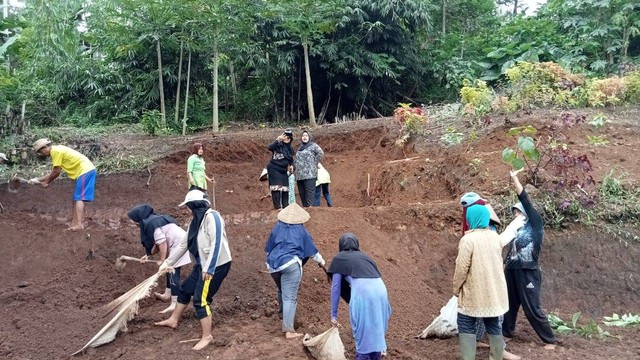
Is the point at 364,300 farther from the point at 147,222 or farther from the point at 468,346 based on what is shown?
the point at 147,222

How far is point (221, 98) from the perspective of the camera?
19328mm

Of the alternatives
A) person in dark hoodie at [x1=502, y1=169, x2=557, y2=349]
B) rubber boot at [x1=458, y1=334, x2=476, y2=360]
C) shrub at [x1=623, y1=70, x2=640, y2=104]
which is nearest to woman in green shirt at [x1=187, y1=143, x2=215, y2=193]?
person in dark hoodie at [x1=502, y1=169, x2=557, y2=349]

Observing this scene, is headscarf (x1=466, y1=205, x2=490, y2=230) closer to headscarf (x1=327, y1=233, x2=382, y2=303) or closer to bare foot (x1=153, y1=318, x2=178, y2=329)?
headscarf (x1=327, y1=233, x2=382, y2=303)

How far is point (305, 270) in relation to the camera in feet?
22.4

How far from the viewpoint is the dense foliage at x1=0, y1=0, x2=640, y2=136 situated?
1478cm

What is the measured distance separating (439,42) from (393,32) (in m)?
4.23

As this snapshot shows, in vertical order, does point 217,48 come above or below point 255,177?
above

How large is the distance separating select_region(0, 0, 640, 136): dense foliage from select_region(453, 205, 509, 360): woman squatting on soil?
1059cm

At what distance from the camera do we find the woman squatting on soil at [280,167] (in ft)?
29.0

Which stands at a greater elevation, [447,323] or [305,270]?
[305,270]

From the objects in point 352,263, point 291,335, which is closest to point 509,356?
point 352,263

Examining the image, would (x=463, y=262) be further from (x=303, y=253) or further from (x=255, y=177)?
(x=255, y=177)

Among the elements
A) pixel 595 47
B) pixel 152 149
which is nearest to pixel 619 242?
pixel 152 149

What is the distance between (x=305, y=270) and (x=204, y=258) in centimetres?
173
